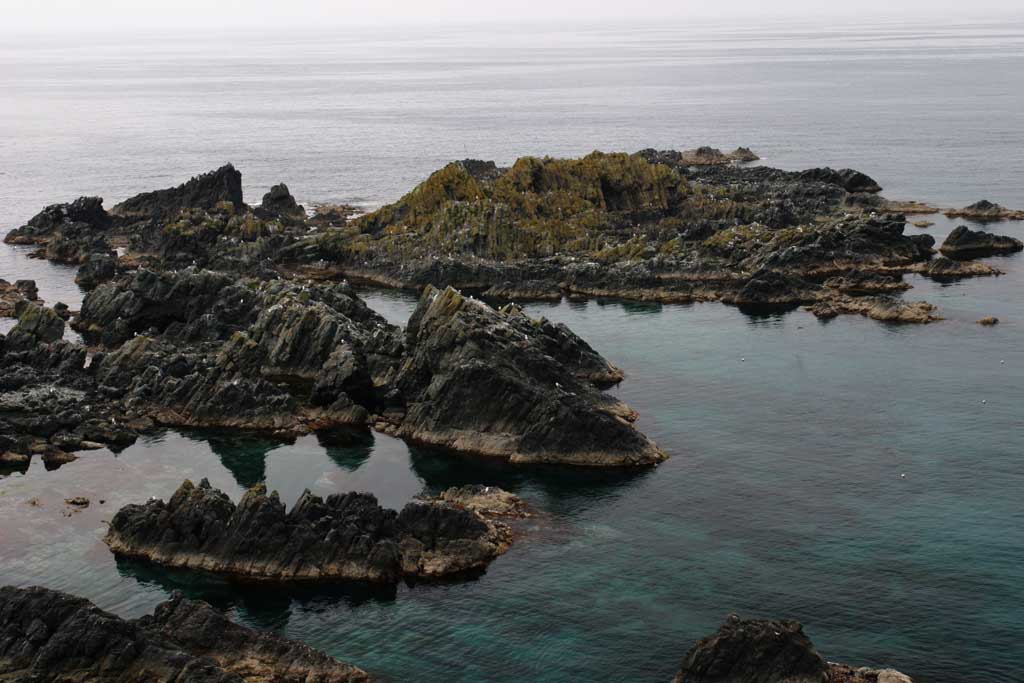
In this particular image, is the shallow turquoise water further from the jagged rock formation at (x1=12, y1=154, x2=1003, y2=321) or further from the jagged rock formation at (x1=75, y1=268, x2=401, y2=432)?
the jagged rock formation at (x1=12, y1=154, x2=1003, y2=321)

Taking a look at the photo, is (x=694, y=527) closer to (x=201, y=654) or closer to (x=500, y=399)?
(x=500, y=399)

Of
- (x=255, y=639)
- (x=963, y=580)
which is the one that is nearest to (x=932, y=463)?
(x=963, y=580)

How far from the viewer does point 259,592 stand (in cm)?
8238

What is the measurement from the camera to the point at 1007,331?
14200 centimetres

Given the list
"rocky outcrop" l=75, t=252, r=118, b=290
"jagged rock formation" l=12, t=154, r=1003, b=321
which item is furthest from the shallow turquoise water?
"rocky outcrop" l=75, t=252, r=118, b=290

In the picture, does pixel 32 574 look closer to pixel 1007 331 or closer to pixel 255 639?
pixel 255 639

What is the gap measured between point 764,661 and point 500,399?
47.1 meters

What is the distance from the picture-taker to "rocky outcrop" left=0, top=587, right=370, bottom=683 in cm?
6650

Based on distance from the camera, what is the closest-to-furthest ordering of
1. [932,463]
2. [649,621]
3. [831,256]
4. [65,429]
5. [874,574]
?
[649,621] → [874,574] → [932,463] → [65,429] → [831,256]

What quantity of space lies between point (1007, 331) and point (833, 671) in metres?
87.1

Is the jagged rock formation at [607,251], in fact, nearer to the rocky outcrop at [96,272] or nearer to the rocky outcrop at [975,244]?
Answer: the rocky outcrop at [975,244]

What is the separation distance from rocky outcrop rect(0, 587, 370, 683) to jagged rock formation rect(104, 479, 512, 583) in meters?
→ 11.9

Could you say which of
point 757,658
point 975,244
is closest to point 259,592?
point 757,658

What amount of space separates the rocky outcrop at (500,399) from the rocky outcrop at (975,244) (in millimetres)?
88676
